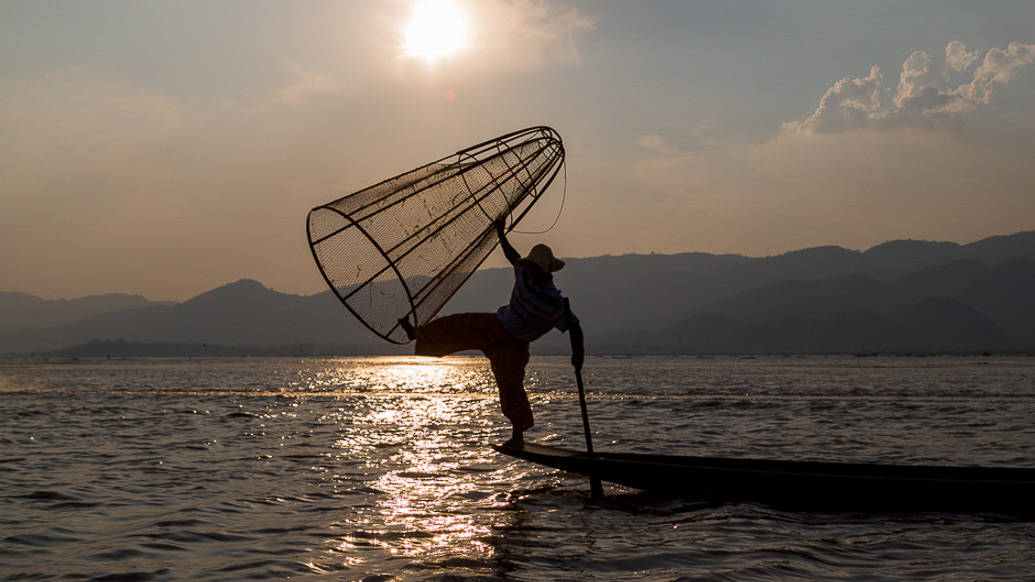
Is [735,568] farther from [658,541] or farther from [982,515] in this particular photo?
[982,515]

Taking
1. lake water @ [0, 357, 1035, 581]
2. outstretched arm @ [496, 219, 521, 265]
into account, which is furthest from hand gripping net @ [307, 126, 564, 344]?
lake water @ [0, 357, 1035, 581]

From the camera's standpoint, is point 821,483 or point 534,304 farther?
point 534,304

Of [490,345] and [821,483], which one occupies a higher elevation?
[490,345]

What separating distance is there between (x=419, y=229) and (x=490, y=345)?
1769 mm

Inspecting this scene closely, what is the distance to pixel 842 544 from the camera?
8023 mm

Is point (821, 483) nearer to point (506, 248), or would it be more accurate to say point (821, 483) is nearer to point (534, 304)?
point (534, 304)

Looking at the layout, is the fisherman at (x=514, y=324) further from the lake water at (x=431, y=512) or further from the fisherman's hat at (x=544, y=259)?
the lake water at (x=431, y=512)

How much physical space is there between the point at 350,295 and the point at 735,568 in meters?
4.71

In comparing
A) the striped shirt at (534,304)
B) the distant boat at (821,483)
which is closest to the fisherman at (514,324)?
the striped shirt at (534,304)

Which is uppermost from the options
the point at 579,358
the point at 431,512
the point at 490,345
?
the point at 490,345

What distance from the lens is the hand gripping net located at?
29.4 ft

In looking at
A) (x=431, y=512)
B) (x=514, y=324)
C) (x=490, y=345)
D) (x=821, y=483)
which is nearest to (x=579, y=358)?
(x=514, y=324)

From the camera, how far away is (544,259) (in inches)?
376

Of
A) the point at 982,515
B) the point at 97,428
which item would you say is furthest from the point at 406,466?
the point at 97,428
